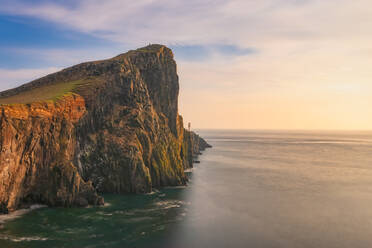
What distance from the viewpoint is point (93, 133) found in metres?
85.1

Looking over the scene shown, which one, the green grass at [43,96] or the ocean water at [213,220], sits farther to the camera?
the green grass at [43,96]

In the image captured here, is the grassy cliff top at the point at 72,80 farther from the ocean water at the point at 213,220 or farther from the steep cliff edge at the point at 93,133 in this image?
the ocean water at the point at 213,220

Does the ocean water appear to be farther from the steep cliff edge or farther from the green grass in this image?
the green grass

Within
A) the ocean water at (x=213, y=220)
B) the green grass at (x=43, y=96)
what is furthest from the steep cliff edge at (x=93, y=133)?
the ocean water at (x=213, y=220)

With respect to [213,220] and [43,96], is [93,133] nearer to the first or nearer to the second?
[43,96]

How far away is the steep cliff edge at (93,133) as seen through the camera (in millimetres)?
62906

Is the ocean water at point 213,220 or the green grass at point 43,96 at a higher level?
the green grass at point 43,96

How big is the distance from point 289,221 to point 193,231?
23.5 metres

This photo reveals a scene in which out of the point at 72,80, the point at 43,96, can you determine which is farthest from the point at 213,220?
the point at 72,80

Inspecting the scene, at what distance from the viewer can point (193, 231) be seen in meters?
55.3

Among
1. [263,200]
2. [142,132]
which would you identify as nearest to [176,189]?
[142,132]

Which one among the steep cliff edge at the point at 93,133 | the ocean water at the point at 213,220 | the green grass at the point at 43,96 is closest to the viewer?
the ocean water at the point at 213,220

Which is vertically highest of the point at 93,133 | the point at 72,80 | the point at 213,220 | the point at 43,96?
the point at 72,80

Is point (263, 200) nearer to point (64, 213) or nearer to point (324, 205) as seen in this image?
point (324, 205)
